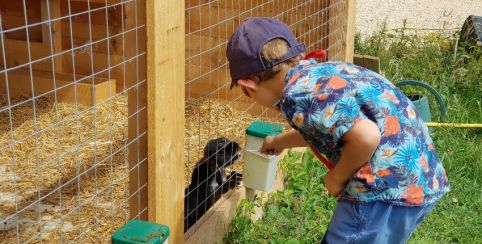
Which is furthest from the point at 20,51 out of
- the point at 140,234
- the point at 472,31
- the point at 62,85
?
the point at 472,31

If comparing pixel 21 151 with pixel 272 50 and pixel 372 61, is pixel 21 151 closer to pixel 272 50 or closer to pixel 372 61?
pixel 272 50

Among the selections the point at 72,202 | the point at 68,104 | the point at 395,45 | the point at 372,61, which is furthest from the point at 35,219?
the point at 395,45

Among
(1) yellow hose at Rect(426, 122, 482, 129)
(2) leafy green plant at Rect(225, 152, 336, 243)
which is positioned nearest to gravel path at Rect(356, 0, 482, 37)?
(1) yellow hose at Rect(426, 122, 482, 129)

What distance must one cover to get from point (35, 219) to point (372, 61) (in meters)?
3.98

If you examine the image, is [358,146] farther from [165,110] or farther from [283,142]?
[165,110]

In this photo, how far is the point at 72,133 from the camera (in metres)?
5.23

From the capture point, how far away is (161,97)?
2.67 m

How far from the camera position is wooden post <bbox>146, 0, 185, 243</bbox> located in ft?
8.46

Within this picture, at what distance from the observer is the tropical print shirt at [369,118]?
7.08 ft

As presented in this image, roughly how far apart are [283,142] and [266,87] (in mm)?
474

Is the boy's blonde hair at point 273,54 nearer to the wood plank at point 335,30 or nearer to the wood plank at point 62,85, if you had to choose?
the wood plank at point 335,30

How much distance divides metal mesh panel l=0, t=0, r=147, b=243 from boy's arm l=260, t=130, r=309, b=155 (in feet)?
1.84

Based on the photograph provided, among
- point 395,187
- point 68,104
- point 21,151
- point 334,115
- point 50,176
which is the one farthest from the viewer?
point 68,104

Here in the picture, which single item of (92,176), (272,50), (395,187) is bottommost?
(92,176)
